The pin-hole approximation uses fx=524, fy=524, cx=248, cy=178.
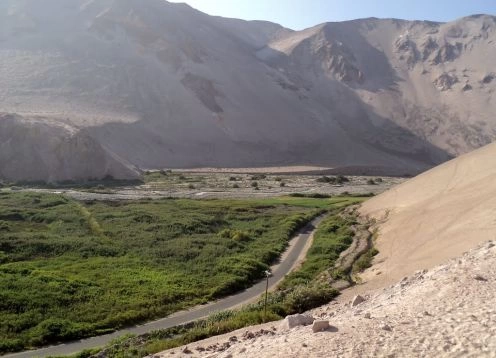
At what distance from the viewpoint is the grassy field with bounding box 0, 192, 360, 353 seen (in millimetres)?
17328

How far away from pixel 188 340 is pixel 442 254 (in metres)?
9.32

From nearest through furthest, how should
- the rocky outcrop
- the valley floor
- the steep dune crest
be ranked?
1. the valley floor
2. the steep dune crest
3. the rocky outcrop

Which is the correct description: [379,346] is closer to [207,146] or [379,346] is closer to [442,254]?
[442,254]

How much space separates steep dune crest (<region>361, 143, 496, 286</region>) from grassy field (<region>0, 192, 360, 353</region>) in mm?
6220

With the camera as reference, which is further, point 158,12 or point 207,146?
point 158,12

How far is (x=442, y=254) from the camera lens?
17578 millimetres

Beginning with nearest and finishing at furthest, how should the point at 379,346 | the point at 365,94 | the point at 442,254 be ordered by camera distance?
1. the point at 379,346
2. the point at 442,254
3. the point at 365,94

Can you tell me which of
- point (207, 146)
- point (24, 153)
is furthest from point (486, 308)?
point (207, 146)

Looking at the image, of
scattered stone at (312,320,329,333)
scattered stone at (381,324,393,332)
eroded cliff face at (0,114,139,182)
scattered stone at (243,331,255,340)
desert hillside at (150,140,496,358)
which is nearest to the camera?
desert hillside at (150,140,496,358)

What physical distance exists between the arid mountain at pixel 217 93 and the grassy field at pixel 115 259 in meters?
31.0

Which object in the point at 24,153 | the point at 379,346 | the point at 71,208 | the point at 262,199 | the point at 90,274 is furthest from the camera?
the point at 24,153

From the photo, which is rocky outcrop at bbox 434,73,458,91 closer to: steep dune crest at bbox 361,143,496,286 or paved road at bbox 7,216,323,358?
steep dune crest at bbox 361,143,496,286

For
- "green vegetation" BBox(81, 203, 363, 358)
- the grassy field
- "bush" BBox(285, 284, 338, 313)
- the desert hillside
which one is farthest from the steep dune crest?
the grassy field

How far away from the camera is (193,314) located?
18516 millimetres
